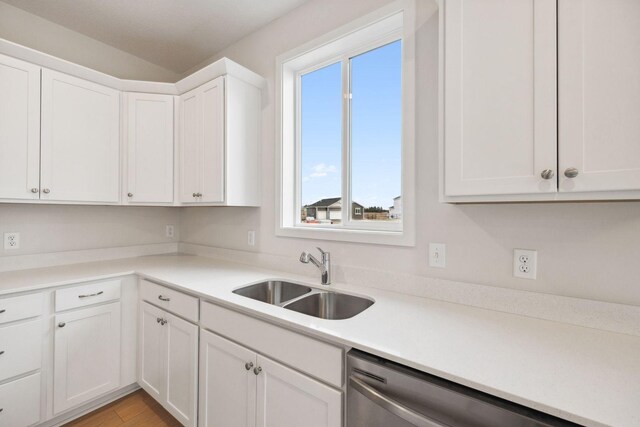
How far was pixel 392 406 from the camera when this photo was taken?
0.89 meters

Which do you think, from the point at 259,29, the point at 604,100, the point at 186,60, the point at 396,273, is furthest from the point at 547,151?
the point at 186,60

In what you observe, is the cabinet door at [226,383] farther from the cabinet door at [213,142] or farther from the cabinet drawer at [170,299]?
the cabinet door at [213,142]

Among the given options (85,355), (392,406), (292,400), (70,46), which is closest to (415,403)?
(392,406)

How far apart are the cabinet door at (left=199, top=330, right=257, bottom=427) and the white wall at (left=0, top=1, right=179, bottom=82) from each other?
2.38 metres

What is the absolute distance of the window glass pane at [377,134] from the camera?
5.71ft

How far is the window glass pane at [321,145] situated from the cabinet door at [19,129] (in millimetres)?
1699

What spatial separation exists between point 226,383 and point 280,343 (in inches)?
18.7

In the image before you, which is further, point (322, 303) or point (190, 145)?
point (190, 145)

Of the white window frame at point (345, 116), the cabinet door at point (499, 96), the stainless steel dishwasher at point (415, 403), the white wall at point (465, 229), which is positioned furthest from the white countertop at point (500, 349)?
the cabinet door at point (499, 96)

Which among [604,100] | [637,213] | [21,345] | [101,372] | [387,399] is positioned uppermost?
[604,100]

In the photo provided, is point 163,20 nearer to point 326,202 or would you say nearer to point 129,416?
point 326,202

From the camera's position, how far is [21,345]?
62.9 inches

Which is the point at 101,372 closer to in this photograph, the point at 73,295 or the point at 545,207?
the point at 73,295

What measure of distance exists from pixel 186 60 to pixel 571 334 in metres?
3.29
